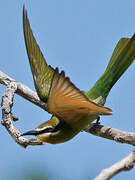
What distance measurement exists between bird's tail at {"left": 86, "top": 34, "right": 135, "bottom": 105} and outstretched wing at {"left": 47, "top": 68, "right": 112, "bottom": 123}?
0.50 metres

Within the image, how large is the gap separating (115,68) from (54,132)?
33.8 inches

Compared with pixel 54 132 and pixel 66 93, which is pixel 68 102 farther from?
pixel 54 132

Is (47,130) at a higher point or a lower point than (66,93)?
lower

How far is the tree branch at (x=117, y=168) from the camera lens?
950 mm

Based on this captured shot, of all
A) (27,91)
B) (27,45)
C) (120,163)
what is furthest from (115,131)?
(120,163)

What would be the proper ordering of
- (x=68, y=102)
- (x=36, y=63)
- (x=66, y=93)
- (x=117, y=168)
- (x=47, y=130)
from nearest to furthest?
(x=117, y=168)
(x=66, y=93)
(x=68, y=102)
(x=47, y=130)
(x=36, y=63)

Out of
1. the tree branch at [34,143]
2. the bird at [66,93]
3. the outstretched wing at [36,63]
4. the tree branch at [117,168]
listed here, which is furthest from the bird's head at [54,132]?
the tree branch at [117,168]

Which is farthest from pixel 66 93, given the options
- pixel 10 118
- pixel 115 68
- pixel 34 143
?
pixel 115 68

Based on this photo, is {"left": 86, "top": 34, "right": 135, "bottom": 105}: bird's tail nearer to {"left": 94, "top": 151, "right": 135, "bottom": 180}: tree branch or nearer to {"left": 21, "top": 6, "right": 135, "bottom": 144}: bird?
{"left": 21, "top": 6, "right": 135, "bottom": 144}: bird

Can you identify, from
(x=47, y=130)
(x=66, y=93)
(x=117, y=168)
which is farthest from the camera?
(x=47, y=130)

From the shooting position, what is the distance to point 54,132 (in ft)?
7.23

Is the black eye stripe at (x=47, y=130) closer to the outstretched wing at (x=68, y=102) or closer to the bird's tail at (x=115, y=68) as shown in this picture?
the outstretched wing at (x=68, y=102)

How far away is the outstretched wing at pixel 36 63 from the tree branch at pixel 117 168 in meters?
1.65

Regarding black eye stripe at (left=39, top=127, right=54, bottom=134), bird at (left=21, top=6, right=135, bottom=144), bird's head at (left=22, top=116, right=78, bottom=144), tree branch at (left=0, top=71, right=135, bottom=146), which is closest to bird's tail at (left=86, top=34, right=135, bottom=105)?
bird at (left=21, top=6, right=135, bottom=144)
